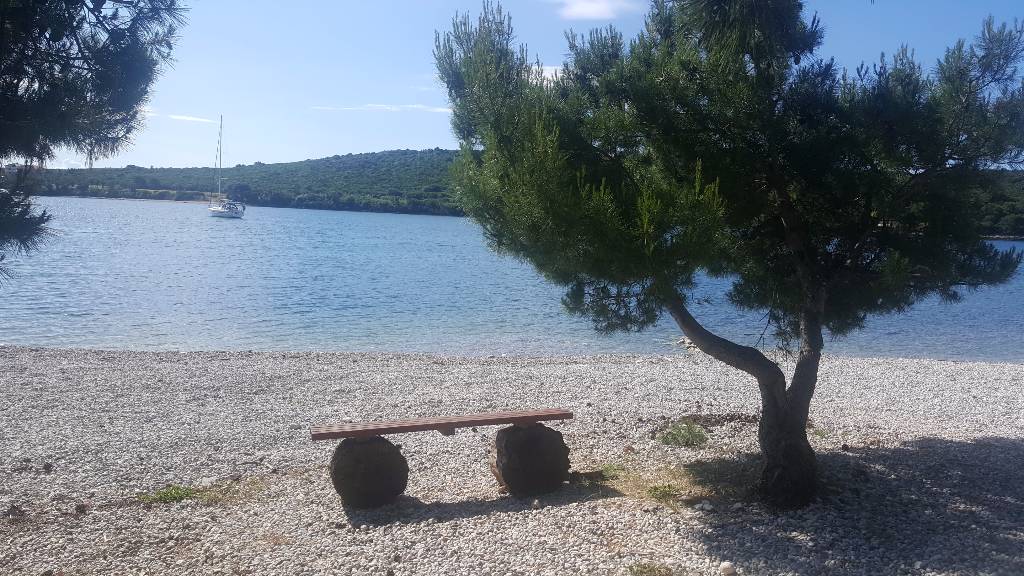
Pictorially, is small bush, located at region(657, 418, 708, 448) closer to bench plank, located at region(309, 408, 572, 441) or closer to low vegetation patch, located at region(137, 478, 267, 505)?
bench plank, located at region(309, 408, 572, 441)

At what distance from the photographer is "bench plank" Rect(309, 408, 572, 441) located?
5.69 metres

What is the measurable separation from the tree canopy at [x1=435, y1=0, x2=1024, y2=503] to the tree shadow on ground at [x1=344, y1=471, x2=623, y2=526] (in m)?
1.37

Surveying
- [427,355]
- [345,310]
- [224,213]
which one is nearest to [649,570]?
[427,355]

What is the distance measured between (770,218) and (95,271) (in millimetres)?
32689

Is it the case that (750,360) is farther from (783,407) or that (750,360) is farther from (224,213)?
(224,213)

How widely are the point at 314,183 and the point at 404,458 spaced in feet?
310

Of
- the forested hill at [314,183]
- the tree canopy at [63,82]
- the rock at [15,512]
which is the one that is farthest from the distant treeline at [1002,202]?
the forested hill at [314,183]

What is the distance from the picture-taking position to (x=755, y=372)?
5480mm

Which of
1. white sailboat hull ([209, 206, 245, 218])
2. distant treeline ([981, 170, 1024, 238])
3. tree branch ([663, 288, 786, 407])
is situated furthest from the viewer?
white sailboat hull ([209, 206, 245, 218])

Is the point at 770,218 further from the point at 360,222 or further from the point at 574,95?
the point at 360,222

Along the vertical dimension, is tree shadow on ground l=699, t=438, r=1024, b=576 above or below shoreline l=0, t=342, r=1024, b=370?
above

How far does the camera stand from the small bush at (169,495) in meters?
5.99

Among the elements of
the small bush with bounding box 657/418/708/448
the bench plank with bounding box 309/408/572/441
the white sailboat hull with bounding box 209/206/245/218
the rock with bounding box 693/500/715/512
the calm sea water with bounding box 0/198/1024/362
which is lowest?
the calm sea water with bounding box 0/198/1024/362

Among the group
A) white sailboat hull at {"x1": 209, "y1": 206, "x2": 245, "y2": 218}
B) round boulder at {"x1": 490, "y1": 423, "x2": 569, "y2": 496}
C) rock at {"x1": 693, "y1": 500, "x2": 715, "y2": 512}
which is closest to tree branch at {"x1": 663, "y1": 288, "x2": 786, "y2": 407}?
rock at {"x1": 693, "y1": 500, "x2": 715, "y2": 512}
